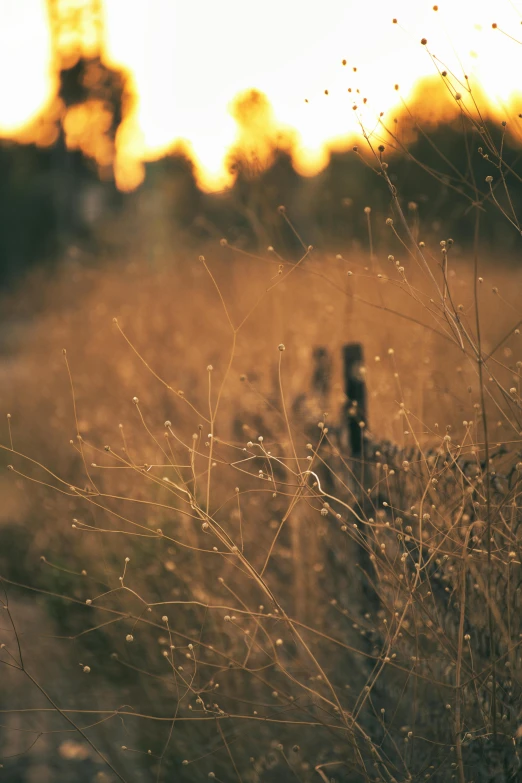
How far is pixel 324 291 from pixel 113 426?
180 centimetres

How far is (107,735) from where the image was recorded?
3.77 meters

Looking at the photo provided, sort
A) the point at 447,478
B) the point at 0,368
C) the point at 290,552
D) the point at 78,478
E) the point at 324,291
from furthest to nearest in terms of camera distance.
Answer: the point at 0,368 < the point at 324,291 < the point at 78,478 < the point at 290,552 < the point at 447,478

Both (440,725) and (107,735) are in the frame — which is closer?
(440,725)

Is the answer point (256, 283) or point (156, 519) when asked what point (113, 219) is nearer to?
point (256, 283)

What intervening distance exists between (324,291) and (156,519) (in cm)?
272

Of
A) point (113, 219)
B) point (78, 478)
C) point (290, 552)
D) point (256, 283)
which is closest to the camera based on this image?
point (290, 552)

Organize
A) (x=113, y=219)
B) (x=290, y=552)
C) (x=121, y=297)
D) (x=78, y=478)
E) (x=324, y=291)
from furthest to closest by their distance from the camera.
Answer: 1. (x=113, y=219)
2. (x=121, y=297)
3. (x=324, y=291)
4. (x=78, y=478)
5. (x=290, y=552)

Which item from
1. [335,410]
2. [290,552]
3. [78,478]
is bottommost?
[78,478]

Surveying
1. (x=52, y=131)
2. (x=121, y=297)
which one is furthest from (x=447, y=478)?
(x=52, y=131)

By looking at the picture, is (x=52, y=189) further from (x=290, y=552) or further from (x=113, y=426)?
(x=290, y=552)

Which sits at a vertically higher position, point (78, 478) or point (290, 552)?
point (290, 552)

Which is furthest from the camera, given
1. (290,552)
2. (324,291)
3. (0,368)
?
(0,368)

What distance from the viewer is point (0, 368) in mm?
12070

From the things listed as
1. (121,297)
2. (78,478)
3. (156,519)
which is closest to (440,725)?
(156,519)
